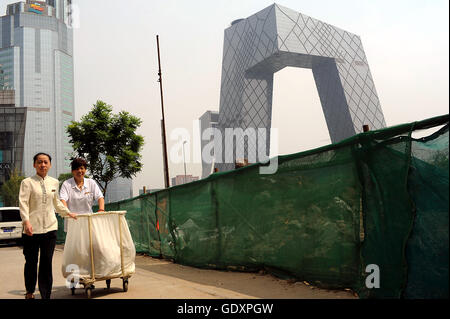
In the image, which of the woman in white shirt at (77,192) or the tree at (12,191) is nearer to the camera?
the woman in white shirt at (77,192)

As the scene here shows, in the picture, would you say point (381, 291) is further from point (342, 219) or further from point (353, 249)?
point (342, 219)

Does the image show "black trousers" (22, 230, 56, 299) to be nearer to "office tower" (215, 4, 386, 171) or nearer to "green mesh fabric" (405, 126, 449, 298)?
"green mesh fabric" (405, 126, 449, 298)

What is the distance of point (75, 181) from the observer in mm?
5711

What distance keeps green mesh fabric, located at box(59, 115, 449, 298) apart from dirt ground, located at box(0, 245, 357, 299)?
17cm

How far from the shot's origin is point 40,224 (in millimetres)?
5105

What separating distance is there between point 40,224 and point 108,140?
68.6ft

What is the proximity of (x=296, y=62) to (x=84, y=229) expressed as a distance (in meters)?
119

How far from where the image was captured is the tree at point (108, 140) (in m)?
25.3

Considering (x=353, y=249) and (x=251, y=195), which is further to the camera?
(x=251, y=195)

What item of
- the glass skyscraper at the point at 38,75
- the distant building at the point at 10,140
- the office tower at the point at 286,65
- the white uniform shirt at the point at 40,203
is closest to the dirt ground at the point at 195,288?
the white uniform shirt at the point at 40,203

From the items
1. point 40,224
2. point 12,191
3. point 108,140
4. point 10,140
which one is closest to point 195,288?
point 40,224

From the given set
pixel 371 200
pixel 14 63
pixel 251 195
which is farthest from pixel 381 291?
pixel 14 63

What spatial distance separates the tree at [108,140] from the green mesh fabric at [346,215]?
18730 mm

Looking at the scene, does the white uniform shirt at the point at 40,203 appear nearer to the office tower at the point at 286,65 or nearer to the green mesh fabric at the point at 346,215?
the green mesh fabric at the point at 346,215
